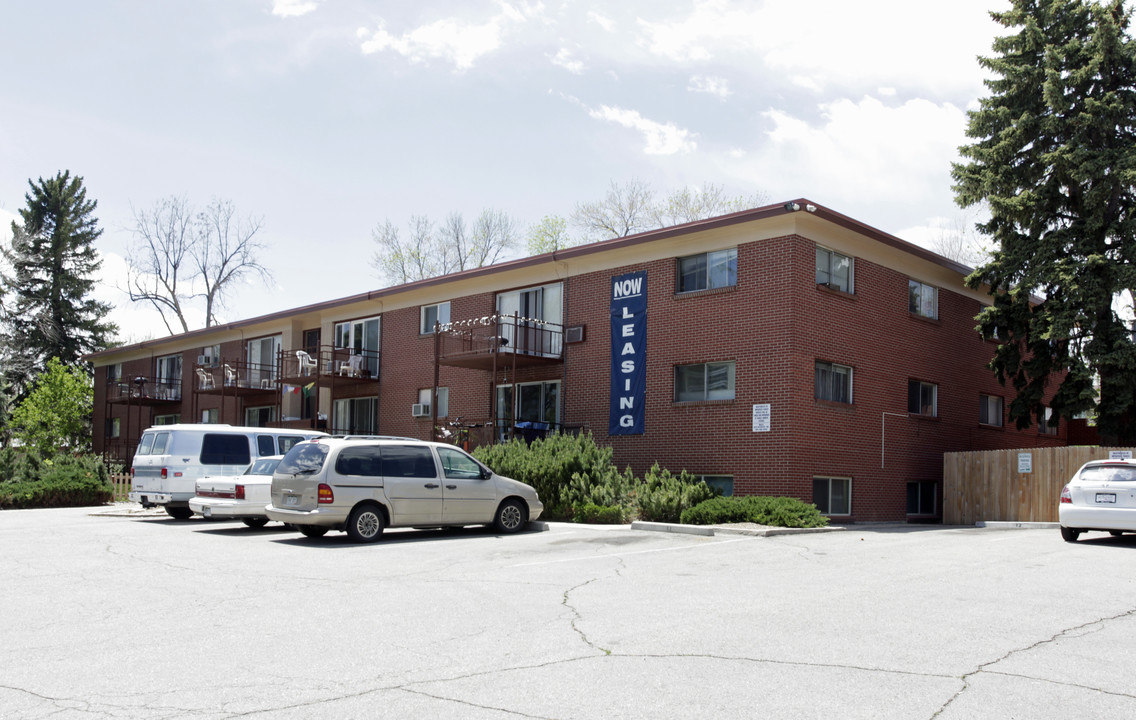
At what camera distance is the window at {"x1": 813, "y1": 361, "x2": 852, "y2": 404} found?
70.6 feet

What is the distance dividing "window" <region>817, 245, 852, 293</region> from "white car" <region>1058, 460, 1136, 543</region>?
301 inches

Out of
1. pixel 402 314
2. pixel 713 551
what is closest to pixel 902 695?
pixel 713 551

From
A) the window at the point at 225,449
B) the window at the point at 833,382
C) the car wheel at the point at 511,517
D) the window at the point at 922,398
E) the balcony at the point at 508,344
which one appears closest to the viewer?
the car wheel at the point at 511,517

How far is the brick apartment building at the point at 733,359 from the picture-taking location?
20.9 m

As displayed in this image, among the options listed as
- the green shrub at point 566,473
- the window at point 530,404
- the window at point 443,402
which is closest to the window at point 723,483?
the green shrub at point 566,473

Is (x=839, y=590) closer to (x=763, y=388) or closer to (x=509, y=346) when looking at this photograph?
(x=763, y=388)

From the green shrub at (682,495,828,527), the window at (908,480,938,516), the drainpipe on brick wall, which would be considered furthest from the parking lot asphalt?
the window at (908,480,938,516)

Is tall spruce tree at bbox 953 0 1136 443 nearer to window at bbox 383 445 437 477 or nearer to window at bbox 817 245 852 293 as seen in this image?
window at bbox 817 245 852 293

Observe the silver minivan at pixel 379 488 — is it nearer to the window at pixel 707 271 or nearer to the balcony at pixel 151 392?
the window at pixel 707 271

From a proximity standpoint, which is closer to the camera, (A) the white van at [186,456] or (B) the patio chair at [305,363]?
(A) the white van at [186,456]

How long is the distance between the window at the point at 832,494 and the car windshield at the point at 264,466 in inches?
437

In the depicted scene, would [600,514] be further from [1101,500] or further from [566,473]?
[1101,500]

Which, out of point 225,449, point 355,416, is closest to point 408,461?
point 225,449

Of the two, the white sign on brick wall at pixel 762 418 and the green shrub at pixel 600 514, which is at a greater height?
the white sign on brick wall at pixel 762 418
